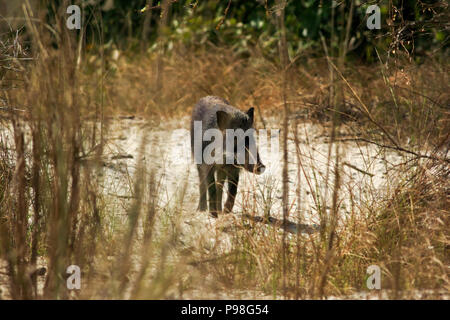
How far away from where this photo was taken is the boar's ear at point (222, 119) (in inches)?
198

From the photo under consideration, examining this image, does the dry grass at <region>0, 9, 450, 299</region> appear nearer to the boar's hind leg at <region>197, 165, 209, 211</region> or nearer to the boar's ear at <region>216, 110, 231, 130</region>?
the boar's hind leg at <region>197, 165, 209, 211</region>

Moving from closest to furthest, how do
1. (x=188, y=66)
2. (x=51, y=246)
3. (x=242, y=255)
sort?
(x=51, y=246) → (x=242, y=255) → (x=188, y=66)

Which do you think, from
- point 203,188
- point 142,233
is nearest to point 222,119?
point 203,188

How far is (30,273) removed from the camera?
255 cm

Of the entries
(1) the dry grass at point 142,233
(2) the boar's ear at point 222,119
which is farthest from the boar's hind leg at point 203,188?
(1) the dry grass at point 142,233

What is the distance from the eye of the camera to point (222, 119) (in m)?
5.09

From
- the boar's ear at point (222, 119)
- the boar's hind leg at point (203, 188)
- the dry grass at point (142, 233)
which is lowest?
the dry grass at point (142, 233)

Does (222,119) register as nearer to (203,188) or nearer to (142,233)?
(203,188)

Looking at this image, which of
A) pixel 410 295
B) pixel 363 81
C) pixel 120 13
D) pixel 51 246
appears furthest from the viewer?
pixel 120 13

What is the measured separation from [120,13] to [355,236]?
26.1 ft

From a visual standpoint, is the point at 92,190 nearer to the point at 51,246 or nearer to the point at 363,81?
the point at 51,246

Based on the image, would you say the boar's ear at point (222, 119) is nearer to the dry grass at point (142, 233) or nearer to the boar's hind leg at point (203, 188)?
the boar's hind leg at point (203, 188)

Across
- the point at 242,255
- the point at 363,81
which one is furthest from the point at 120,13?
the point at 242,255
